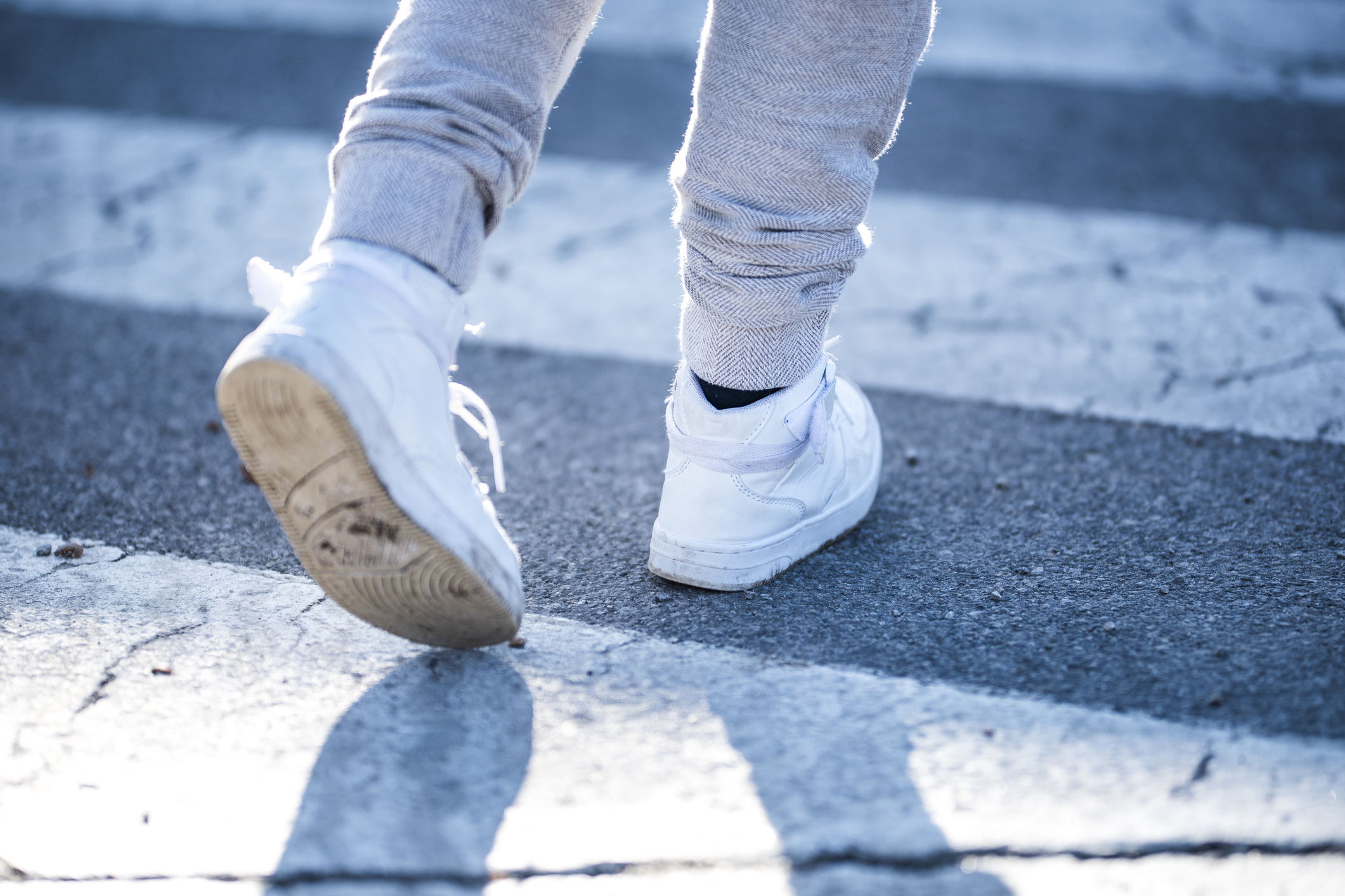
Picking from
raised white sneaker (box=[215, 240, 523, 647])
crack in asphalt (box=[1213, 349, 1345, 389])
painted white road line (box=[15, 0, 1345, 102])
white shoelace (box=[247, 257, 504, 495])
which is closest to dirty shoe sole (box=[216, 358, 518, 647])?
raised white sneaker (box=[215, 240, 523, 647])

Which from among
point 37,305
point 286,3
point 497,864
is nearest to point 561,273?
point 37,305

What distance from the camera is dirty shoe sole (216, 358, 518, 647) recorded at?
808 mm

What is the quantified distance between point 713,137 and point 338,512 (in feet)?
1.55

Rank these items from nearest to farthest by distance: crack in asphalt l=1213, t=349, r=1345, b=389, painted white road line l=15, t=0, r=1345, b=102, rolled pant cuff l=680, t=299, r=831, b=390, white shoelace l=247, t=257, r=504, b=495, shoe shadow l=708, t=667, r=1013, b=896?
shoe shadow l=708, t=667, r=1013, b=896
white shoelace l=247, t=257, r=504, b=495
rolled pant cuff l=680, t=299, r=831, b=390
crack in asphalt l=1213, t=349, r=1345, b=389
painted white road line l=15, t=0, r=1345, b=102

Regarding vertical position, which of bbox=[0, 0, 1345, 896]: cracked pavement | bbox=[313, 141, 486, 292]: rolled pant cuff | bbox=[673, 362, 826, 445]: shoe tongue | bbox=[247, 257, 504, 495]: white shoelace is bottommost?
bbox=[0, 0, 1345, 896]: cracked pavement

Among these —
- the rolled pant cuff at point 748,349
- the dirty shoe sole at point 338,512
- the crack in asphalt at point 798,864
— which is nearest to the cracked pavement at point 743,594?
the crack in asphalt at point 798,864

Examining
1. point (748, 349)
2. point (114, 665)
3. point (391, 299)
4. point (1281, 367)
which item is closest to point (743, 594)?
point (748, 349)

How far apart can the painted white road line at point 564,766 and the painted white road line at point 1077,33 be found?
9.04 ft

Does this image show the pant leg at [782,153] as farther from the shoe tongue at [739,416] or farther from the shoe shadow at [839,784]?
the shoe shadow at [839,784]

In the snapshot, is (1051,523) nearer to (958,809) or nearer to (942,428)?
(942,428)

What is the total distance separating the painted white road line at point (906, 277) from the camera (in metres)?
1.69

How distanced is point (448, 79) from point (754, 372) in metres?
0.40

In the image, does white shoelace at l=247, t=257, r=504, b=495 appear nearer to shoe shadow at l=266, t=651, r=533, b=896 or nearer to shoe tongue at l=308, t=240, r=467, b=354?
shoe tongue at l=308, t=240, r=467, b=354

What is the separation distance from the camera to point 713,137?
3.23 ft
